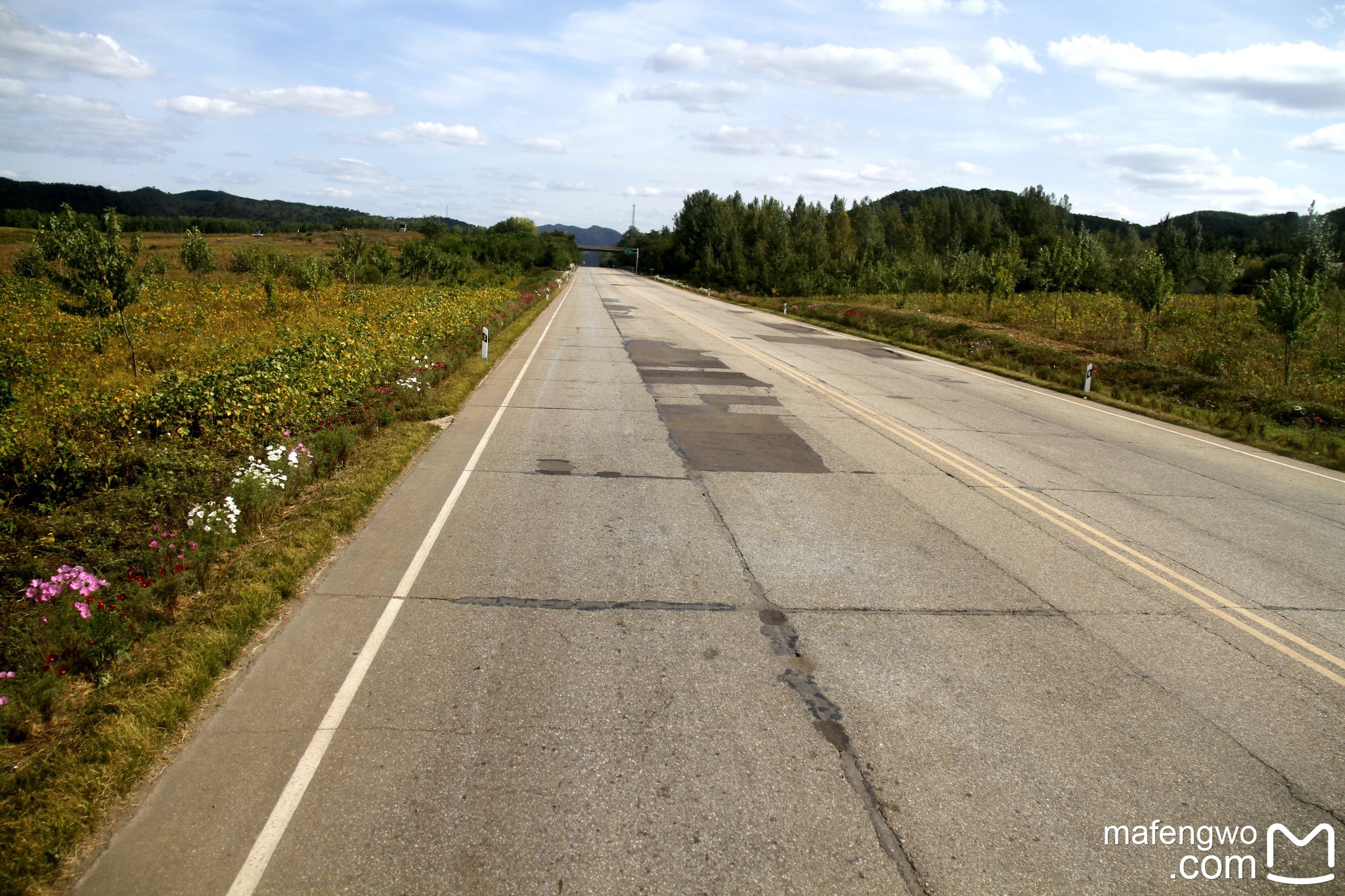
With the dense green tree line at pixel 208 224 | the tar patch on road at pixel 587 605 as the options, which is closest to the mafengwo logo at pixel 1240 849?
the tar patch on road at pixel 587 605

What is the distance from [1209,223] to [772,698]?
475ft

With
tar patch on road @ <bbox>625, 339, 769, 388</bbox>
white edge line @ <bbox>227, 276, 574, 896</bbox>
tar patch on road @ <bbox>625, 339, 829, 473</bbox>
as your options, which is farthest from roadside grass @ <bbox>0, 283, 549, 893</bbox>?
tar patch on road @ <bbox>625, 339, 769, 388</bbox>

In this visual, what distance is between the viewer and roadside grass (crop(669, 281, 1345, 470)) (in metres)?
14.9

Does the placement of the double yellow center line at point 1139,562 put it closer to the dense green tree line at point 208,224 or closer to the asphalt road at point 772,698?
the asphalt road at point 772,698

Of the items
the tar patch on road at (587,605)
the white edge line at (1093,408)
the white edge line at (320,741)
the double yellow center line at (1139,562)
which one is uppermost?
the white edge line at (1093,408)

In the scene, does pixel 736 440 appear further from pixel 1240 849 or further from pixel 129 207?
pixel 129 207

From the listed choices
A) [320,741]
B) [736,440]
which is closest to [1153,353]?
[736,440]

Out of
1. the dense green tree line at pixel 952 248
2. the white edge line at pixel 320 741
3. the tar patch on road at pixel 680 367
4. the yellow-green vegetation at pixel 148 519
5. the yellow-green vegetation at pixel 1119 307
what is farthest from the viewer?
the dense green tree line at pixel 952 248

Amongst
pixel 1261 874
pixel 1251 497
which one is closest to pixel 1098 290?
pixel 1251 497

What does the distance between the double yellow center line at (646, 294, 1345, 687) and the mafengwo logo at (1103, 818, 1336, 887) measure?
82.5 inches

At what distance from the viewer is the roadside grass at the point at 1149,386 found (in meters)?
14.9

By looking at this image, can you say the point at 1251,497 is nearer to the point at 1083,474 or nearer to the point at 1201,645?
the point at 1083,474

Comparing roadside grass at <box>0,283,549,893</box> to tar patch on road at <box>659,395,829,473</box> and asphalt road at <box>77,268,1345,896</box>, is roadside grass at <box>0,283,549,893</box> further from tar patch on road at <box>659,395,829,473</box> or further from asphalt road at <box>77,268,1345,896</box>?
tar patch on road at <box>659,395,829,473</box>

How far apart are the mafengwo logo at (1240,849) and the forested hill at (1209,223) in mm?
84700
